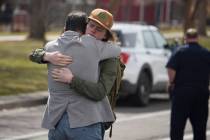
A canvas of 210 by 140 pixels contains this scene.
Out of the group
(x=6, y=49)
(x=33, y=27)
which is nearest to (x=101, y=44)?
(x=6, y=49)

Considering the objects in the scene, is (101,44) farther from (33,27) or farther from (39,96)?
(33,27)

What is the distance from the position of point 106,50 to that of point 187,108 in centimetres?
322

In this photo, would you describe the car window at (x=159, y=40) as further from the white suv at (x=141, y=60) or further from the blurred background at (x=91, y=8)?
the blurred background at (x=91, y=8)

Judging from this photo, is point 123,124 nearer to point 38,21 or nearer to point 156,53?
point 156,53

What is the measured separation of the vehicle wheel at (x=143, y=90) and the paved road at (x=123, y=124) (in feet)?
0.58

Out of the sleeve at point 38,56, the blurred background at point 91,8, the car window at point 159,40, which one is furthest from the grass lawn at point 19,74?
the sleeve at point 38,56

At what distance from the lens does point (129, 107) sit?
51.2 feet

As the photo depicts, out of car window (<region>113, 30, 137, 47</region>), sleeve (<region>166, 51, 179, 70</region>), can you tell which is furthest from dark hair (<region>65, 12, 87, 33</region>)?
car window (<region>113, 30, 137, 47</region>)

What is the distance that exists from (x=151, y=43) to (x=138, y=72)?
126cm

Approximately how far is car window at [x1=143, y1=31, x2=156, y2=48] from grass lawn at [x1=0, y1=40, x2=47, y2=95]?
2.63m

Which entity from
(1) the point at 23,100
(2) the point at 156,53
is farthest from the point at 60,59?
(2) the point at 156,53

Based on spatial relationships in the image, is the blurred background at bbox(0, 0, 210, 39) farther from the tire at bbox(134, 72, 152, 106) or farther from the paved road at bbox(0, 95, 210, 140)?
the paved road at bbox(0, 95, 210, 140)

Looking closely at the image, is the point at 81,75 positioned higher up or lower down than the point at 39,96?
higher up

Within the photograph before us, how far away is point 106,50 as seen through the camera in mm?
5516
